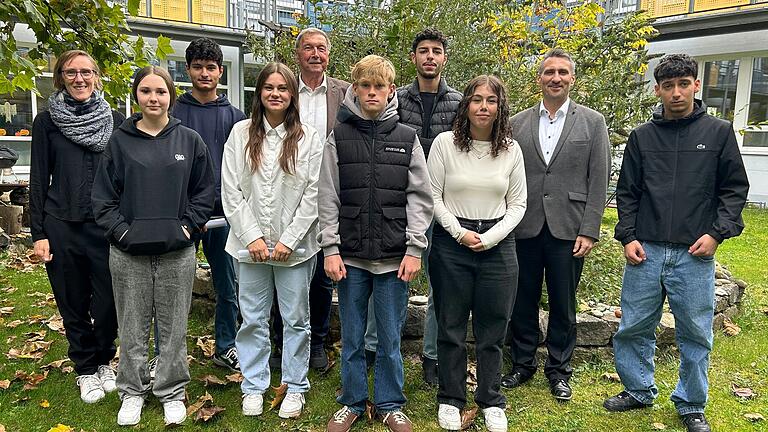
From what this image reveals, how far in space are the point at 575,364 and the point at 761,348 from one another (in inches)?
69.6

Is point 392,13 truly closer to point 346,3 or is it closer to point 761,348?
point 346,3

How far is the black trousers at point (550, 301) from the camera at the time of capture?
3926 millimetres

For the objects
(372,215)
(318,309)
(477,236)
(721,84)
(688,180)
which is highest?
(721,84)

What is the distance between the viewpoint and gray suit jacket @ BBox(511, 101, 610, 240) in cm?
386

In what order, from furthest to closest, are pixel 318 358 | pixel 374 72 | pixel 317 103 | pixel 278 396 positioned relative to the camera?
pixel 318 358 < pixel 317 103 < pixel 278 396 < pixel 374 72

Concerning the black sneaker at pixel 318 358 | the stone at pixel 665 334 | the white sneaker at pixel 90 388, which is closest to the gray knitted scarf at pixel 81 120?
the white sneaker at pixel 90 388

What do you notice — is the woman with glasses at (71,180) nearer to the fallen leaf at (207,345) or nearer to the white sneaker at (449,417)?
the fallen leaf at (207,345)

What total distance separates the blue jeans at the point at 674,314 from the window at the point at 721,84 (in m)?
13.3

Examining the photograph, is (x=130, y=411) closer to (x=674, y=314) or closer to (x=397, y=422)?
(x=397, y=422)

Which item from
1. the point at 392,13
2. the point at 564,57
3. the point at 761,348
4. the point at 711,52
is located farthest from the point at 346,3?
the point at 711,52

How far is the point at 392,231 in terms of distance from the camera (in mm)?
3412

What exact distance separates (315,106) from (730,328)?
427cm

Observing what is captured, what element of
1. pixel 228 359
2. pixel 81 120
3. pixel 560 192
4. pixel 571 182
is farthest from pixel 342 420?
pixel 81 120

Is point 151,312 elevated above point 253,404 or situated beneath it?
elevated above
